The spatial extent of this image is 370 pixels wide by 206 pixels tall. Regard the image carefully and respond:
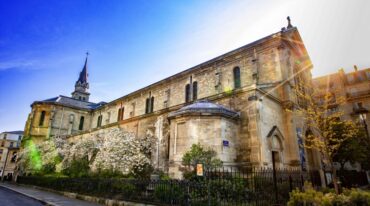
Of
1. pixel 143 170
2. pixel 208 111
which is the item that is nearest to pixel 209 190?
pixel 208 111

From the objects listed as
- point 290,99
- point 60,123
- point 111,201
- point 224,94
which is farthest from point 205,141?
point 60,123

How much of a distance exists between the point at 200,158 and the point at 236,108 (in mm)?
5013

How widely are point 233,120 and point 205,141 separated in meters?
2.42

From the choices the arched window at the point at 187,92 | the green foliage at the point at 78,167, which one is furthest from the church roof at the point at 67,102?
the arched window at the point at 187,92

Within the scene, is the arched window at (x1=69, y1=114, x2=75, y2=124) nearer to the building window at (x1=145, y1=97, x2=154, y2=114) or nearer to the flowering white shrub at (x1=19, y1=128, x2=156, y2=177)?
the flowering white shrub at (x1=19, y1=128, x2=156, y2=177)

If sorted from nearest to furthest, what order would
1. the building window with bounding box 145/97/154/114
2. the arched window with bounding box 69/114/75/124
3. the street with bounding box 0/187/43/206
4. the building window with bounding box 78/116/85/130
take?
the street with bounding box 0/187/43/206
the building window with bounding box 145/97/154/114
the arched window with bounding box 69/114/75/124
the building window with bounding box 78/116/85/130

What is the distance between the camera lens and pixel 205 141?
1334 centimetres

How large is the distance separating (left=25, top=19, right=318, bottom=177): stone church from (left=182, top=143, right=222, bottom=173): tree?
1087 mm

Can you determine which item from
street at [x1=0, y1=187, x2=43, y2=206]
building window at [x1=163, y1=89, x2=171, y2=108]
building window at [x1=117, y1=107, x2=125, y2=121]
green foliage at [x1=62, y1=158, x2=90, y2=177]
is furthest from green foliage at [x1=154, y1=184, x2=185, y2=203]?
building window at [x1=117, y1=107, x2=125, y2=121]

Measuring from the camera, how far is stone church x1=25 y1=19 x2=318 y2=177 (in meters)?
13.5

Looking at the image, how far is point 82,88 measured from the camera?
58875 millimetres

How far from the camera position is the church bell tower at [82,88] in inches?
2265

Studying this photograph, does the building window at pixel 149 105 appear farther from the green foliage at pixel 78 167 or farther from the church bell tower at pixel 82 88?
the church bell tower at pixel 82 88

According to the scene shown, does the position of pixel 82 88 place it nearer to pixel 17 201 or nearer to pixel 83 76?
pixel 83 76
